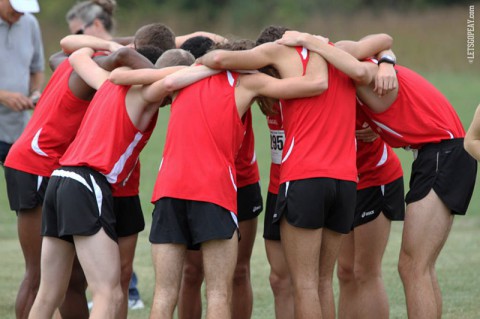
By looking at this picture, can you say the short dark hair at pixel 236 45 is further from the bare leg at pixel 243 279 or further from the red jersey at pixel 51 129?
the bare leg at pixel 243 279

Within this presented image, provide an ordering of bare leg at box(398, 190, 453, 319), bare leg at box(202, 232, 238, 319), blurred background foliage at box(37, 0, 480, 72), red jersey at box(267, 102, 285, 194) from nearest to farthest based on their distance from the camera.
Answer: bare leg at box(202, 232, 238, 319)
bare leg at box(398, 190, 453, 319)
red jersey at box(267, 102, 285, 194)
blurred background foliage at box(37, 0, 480, 72)

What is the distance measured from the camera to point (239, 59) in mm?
6496

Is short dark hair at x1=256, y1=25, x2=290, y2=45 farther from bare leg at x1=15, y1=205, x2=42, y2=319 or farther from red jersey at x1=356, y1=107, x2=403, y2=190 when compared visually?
bare leg at x1=15, y1=205, x2=42, y2=319

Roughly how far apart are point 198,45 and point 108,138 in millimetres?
1298

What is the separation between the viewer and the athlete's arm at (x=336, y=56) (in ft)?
21.7

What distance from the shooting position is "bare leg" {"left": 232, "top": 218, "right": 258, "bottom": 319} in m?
7.67

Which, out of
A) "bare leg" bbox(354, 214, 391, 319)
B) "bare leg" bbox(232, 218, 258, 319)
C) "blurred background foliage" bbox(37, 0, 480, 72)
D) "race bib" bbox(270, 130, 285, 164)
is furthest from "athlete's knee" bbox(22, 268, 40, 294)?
"blurred background foliage" bbox(37, 0, 480, 72)

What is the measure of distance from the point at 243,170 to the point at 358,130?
939 millimetres

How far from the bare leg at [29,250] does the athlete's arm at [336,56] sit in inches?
95.1

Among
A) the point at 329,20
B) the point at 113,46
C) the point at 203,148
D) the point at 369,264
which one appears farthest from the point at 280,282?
the point at 329,20

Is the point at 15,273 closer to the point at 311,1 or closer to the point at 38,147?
the point at 38,147

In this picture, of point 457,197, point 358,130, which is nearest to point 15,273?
point 358,130

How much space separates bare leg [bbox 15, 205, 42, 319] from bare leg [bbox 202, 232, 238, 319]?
1776mm

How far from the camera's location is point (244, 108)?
21.5ft
